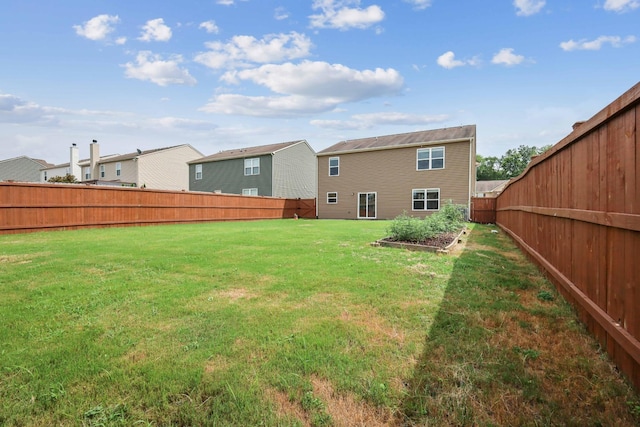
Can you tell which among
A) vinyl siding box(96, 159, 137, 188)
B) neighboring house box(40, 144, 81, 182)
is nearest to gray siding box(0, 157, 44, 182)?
neighboring house box(40, 144, 81, 182)

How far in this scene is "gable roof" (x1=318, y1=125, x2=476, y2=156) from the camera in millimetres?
18700

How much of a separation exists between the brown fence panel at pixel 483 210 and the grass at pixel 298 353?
14.8 metres

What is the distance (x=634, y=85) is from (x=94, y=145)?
1533 inches

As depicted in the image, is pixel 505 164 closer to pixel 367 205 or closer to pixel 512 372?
pixel 367 205

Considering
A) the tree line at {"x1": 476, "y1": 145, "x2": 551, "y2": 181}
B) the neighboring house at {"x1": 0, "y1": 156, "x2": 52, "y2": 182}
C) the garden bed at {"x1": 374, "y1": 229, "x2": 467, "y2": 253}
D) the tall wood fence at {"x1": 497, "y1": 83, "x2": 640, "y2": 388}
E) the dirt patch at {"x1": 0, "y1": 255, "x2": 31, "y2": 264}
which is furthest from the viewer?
the tree line at {"x1": 476, "y1": 145, "x2": 551, "y2": 181}

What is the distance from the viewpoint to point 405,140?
2072 centimetres

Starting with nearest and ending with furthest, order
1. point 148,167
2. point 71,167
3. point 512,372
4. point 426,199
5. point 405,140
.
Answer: point 512,372 → point 426,199 → point 405,140 → point 148,167 → point 71,167

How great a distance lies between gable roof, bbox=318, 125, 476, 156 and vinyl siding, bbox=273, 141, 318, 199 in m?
3.24

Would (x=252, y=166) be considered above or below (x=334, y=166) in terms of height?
above

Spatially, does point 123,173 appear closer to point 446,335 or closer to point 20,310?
point 20,310

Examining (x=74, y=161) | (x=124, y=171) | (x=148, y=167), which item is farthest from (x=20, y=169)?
(x=148, y=167)

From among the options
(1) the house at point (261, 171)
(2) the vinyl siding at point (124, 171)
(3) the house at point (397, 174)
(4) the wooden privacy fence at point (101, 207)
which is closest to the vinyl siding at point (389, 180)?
(3) the house at point (397, 174)

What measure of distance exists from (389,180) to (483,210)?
20.0 ft

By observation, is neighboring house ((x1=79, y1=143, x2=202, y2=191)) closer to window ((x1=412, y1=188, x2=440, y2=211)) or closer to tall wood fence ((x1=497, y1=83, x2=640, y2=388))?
window ((x1=412, y1=188, x2=440, y2=211))
